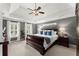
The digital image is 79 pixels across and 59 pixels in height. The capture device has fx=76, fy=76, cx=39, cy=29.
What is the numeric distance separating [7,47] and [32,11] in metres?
1.02

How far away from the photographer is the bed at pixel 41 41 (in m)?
1.88

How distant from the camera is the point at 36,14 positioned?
1.79m

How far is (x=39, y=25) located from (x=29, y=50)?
2.21 feet

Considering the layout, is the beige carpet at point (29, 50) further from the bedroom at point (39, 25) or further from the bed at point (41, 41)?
the bed at point (41, 41)

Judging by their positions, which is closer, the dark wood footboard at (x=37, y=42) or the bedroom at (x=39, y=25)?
the bedroom at (x=39, y=25)

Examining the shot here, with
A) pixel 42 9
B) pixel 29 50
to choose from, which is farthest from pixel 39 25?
pixel 29 50

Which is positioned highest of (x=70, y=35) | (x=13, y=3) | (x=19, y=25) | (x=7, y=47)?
(x=13, y=3)

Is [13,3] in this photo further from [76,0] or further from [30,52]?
[76,0]

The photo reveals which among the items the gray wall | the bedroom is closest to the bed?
the bedroom

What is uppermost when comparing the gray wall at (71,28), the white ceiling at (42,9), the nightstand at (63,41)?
the white ceiling at (42,9)

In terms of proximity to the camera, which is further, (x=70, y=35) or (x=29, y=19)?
(x=29, y=19)

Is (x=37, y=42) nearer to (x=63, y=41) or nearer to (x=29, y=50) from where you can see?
(x=29, y=50)

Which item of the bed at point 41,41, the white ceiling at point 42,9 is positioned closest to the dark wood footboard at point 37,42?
the bed at point 41,41

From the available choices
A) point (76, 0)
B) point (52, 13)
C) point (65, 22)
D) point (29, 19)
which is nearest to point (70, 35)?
point (65, 22)
